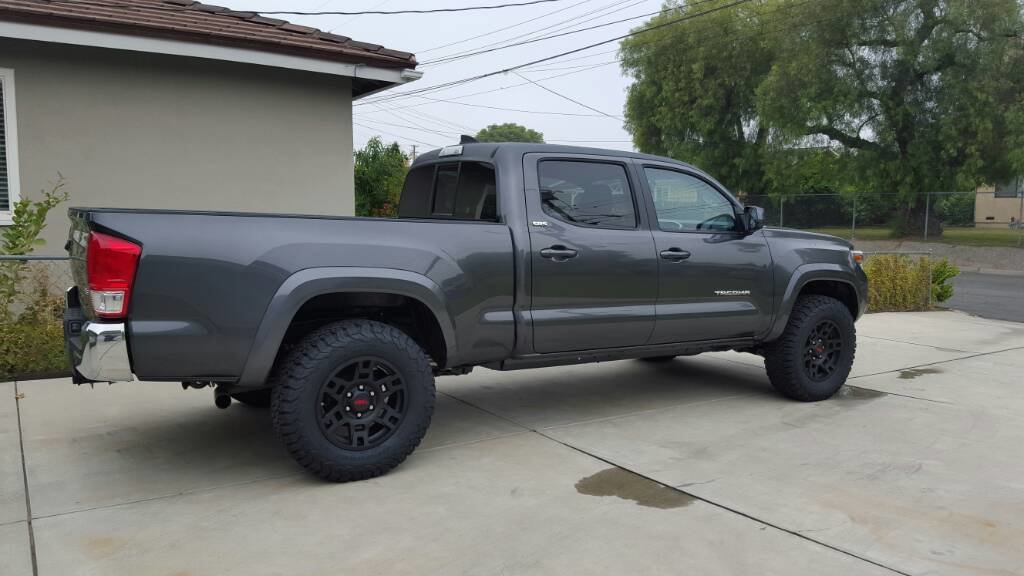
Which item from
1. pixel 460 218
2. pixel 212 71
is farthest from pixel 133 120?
pixel 460 218

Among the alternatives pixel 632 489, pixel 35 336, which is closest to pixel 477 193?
pixel 632 489

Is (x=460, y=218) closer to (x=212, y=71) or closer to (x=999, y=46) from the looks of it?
(x=212, y=71)

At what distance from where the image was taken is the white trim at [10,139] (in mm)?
7574

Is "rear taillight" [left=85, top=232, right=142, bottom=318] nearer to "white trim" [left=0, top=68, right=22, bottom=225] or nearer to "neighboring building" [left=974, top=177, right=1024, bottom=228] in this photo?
"white trim" [left=0, top=68, right=22, bottom=225]

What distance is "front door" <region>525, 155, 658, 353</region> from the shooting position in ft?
15.8

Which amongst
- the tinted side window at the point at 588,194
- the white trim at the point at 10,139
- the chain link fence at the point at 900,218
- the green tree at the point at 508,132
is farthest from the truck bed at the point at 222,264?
the green tree at the point at 508,132

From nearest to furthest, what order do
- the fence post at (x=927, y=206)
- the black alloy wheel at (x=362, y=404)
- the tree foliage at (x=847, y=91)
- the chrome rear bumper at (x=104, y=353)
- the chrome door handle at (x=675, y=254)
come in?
1. the chrome rear bumper at (x=104, y=353)
2. the black alloy wheel at (x=362, y=404)
3. the chrome door handle at (x=675, y=254)
4. the tree foliage at (x=847, y=91)
5. the fence post at (x=927, y=206)

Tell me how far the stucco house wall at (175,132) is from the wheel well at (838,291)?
5.57m

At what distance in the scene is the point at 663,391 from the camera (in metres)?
6.46

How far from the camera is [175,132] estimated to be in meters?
8.45

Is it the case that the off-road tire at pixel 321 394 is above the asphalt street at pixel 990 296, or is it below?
above

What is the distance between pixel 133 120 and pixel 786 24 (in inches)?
1164

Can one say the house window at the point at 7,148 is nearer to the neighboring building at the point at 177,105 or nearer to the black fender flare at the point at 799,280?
the neighboring building at the point at 177,105

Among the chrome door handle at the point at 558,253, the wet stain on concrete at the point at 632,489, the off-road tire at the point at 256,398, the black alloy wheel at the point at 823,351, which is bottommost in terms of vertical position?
the wet stain on concrete at the point at 632,489
